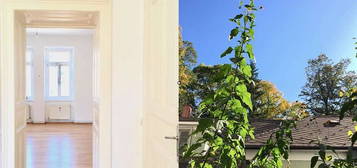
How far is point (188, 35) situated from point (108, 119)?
108cm

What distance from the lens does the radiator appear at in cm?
1261

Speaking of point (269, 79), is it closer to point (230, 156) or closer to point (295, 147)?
point (295, 147)

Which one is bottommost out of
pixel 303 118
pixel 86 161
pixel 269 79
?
pixel 86 161

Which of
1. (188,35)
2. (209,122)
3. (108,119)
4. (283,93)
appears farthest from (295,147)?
(108,119)

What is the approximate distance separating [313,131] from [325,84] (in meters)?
0.35

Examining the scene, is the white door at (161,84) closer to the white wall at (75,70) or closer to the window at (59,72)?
the white wall at (75,70)

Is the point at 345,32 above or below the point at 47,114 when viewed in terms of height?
above

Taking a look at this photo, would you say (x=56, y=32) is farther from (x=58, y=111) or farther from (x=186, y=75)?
(x=186, y=75)

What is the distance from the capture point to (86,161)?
6.43 metres

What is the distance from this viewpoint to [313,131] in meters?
2.75

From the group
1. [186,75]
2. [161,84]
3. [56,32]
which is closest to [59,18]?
[186,75]

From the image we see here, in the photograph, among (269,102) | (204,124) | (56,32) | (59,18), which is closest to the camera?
(204,124)

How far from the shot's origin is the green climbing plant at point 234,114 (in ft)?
7.35

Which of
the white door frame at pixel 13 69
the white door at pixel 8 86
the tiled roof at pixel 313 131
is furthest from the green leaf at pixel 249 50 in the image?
the white door at pixel 8 86
